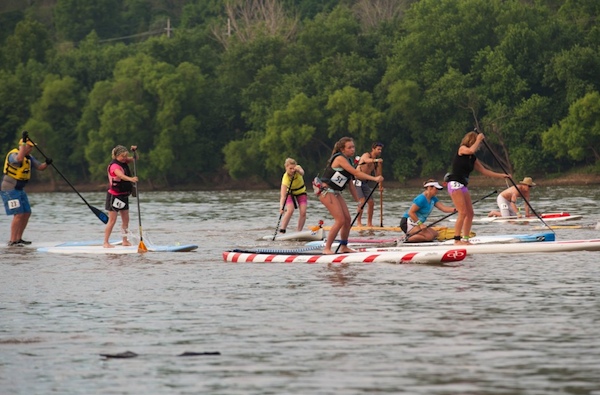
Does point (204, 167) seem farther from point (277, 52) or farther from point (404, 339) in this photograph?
point (404, 339)

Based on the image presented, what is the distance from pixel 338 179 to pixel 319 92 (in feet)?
217

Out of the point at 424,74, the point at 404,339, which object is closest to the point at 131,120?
the point at 424,74

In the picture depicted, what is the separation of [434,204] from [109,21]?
99111 mm

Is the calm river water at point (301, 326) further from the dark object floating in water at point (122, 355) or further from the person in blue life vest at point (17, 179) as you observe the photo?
the person in blue life vest at point (17, 179)

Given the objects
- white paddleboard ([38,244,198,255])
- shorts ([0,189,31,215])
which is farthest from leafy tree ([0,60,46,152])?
white paddleboard ([38,244,198,255])

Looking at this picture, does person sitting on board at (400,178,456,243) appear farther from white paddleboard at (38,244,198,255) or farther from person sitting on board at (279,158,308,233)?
white paddleboard at (38,244,198,255)

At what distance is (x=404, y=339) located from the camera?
445 inches

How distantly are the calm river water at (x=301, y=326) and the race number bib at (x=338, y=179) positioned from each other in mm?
1254

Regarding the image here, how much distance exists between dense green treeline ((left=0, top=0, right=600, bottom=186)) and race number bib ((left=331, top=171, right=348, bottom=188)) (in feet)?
177

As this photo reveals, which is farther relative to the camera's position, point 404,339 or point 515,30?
point 515,30

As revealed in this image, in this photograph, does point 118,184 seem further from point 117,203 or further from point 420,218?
point 420,218

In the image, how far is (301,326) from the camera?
1222cm

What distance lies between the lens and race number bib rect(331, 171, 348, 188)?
60.1 ft

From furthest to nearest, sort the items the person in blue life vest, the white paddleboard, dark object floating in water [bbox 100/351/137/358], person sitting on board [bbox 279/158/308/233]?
person sitting on board [bbox 279/158/308/233], the person in blue life vest, the white paddleboard, dark object floating in water [bbox 100/351/137/358]
